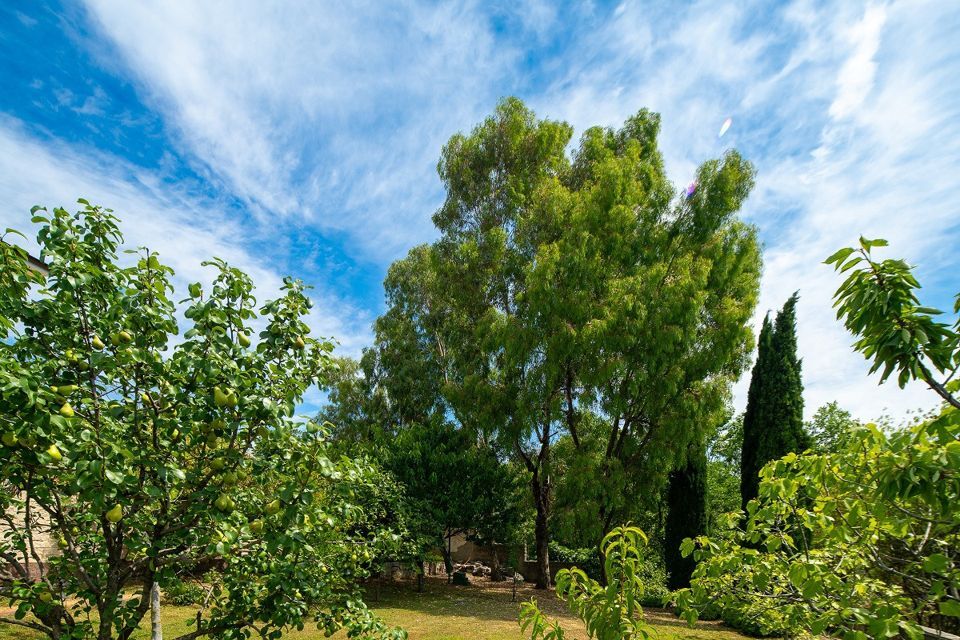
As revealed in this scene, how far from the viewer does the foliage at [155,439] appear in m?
2.28

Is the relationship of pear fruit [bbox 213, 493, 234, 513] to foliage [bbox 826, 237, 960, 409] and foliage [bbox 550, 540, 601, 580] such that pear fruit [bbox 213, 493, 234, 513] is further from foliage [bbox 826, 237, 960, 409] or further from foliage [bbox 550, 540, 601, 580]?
foliage [bbox 550, 540, 601, 580]

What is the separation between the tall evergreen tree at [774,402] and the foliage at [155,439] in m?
15.4

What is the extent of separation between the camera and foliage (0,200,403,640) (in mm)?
2277

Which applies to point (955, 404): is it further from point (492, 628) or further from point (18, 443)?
point (492, 628)

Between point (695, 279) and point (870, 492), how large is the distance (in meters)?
12.5

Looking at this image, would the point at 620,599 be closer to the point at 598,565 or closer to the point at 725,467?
the point at 598,565

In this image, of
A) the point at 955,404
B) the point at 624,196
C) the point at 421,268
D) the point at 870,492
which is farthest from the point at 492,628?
the point at 421,268

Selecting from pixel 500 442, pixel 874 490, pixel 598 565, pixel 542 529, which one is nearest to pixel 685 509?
pixel 598 565

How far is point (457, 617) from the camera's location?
12.0 m

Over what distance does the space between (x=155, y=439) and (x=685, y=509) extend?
57.1 feet

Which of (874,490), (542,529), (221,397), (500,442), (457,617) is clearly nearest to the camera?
(874,490)

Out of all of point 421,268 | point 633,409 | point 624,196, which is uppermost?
point 421,268

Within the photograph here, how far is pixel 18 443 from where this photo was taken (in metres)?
2.04

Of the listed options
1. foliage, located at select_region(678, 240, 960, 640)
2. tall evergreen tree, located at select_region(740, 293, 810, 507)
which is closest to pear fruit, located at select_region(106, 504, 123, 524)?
foliage, located at select_region(678, 240, 960, 640)
